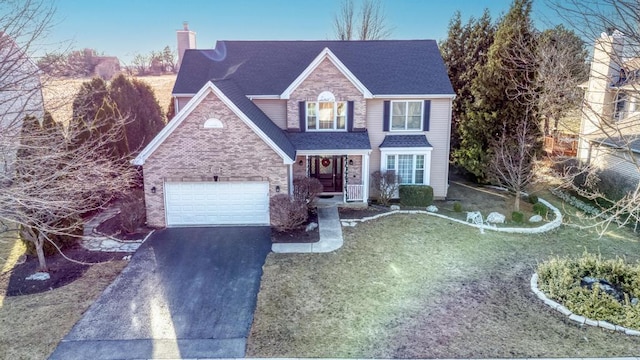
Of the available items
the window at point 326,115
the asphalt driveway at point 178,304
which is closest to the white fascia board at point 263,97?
the window at point 326,115

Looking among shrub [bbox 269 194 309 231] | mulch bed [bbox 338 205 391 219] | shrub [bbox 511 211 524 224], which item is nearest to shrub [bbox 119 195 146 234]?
shrub [bbox 269 194 309 231]

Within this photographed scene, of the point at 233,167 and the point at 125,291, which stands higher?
the point at 233,167

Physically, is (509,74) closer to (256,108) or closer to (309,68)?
(309,68)

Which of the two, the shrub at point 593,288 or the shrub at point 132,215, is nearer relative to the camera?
the shrub at point 593,288

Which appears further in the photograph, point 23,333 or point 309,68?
point 309,68

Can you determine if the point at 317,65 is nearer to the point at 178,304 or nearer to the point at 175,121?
the point at 175,121

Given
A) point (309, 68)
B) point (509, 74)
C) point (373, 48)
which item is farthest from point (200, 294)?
point (509, 74)

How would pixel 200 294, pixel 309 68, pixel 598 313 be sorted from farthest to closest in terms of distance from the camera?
pixel 309 68 < pixel 200 294 < pixel 598 313

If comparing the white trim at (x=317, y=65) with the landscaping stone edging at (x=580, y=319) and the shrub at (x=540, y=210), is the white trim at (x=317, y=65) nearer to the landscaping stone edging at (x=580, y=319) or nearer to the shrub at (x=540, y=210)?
the shrub at (x=540, y=210)
